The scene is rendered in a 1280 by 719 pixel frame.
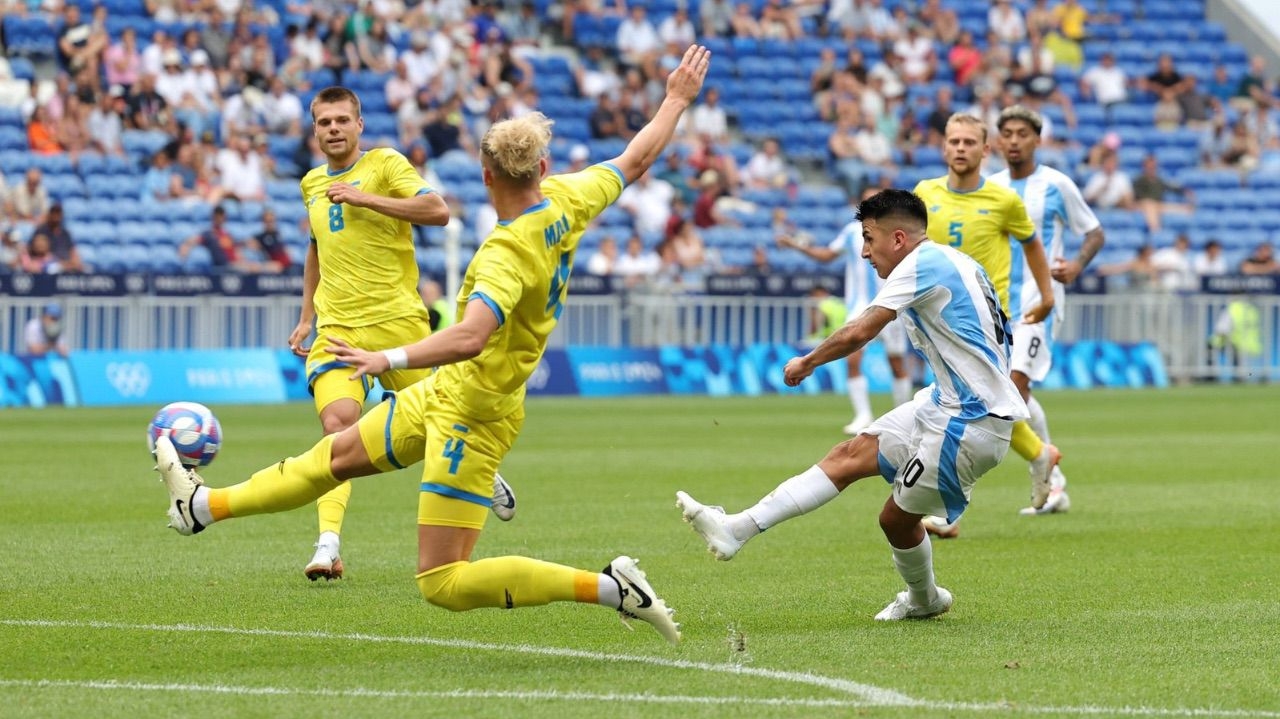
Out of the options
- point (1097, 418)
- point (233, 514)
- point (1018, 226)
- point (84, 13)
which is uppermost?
point (84, 13)

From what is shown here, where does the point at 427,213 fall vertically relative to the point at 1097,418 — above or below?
above

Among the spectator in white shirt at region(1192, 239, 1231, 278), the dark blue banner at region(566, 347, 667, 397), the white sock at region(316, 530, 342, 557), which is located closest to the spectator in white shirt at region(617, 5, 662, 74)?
the dark blue banner at region(566, 347, 667, 397)

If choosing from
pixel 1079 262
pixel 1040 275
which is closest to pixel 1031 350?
pixel 1079 262

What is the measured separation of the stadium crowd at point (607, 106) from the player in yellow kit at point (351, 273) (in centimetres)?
1621

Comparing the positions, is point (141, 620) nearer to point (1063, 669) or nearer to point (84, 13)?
point (1063, 669)

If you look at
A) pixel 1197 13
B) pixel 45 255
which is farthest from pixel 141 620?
pixel 1197 13

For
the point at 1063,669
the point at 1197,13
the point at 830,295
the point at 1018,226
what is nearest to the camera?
the point at 1063,669

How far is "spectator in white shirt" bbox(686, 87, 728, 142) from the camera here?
109 feet

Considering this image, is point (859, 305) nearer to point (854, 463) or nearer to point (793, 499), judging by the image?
point (854, 463)

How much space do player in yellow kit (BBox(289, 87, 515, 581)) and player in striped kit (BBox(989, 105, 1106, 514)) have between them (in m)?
4.05

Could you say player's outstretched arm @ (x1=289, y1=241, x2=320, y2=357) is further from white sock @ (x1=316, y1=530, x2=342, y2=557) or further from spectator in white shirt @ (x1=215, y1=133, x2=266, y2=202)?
spectator in white shirt @ (x1=215, y1=133, x2=266, y2=202)

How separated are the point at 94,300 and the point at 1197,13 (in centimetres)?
2497

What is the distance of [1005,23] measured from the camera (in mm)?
37375

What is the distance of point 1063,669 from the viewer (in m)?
Result: 6.82
